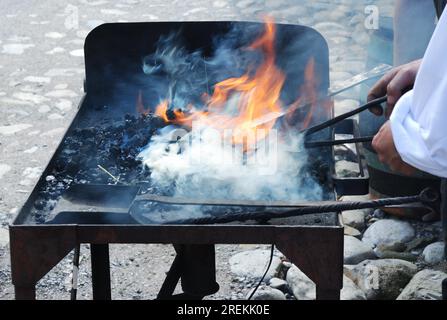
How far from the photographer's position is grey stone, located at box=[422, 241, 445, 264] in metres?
4.00

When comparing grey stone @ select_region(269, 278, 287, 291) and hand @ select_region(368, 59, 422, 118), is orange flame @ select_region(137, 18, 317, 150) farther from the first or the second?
grey stone @ select_region(269, 278, 287, 291)

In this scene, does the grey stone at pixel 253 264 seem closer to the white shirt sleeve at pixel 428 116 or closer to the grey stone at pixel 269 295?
the grey stone at pixel 269 295

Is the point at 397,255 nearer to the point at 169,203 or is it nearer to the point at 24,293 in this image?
the point at 169,203

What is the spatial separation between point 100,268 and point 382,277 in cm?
145

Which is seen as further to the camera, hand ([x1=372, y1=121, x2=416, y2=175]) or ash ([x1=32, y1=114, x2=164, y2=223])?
ash ([x1=32, y1=114, x2=164, y2=223])

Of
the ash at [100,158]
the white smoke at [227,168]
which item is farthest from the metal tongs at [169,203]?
the white smoke at [227,168]

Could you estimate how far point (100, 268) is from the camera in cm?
321

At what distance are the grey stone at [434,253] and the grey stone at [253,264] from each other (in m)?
0.83

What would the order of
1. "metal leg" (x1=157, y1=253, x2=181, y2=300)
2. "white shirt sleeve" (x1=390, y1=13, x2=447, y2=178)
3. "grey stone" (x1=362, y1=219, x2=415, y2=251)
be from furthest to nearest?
"grey stone" (x1=362, y1=219, x2=415, y2=251) → "metal leg" (x1=157, y1=253, x2=181, y2=300) → "white shirt sleeve" (x1=390, y1=13, x2=447, y2=178)

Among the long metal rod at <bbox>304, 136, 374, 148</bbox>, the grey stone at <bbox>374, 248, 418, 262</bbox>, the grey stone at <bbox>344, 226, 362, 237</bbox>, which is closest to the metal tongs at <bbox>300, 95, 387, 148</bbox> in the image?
the long metal rod at <bbox>304, 136, 374, 148</bbox>

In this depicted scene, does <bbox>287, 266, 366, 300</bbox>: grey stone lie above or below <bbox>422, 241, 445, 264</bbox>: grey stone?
above

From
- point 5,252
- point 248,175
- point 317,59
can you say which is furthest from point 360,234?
point 5,252

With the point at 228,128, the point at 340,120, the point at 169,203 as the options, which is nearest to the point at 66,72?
the point at 228,128

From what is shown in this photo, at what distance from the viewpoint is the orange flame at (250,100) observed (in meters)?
3.22
